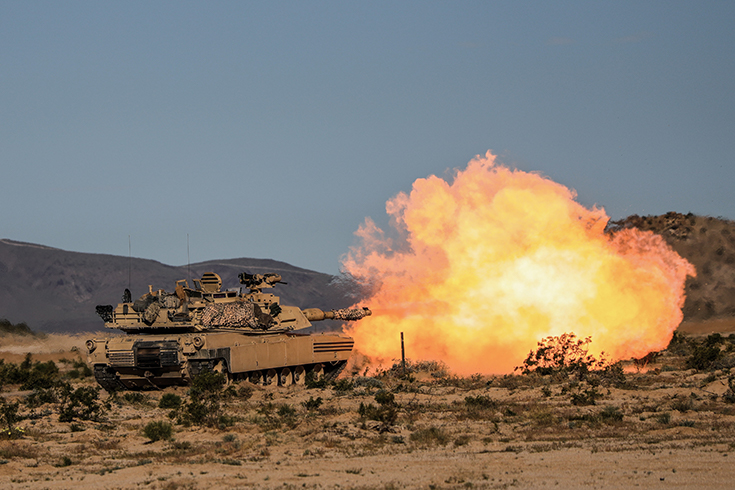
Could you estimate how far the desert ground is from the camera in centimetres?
1588

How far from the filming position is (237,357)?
33.5 meters

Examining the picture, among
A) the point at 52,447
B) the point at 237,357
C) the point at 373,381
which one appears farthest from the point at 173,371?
the point at 52,447

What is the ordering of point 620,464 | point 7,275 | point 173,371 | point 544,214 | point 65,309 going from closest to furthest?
point 620,464
point 173,371
point 544,214
point 65,309
point 7,275

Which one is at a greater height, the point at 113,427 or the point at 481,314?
the point at 481,314

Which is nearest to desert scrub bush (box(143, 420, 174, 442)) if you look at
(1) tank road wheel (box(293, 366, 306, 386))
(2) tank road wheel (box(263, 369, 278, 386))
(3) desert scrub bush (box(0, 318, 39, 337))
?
(2) tank road wheel (box(263, 369, 278, 386))

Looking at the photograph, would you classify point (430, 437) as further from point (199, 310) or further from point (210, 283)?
point (210, 283)

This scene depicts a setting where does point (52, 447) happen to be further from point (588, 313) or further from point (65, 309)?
point (65, 309)

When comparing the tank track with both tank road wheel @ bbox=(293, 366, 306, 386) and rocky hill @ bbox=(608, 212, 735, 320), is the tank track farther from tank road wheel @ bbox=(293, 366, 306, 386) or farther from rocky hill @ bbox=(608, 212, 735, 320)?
rocky hill @ bbox=(608, 212, 735, 320)

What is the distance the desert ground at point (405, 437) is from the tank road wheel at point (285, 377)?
362 centimetres

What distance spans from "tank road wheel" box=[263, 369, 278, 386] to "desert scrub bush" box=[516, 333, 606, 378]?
10.2 m

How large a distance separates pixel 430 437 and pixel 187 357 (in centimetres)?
1432

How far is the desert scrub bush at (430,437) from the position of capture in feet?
65.5

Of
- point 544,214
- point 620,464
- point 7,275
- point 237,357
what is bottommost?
point 620,464

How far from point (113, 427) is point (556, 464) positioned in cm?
1345
